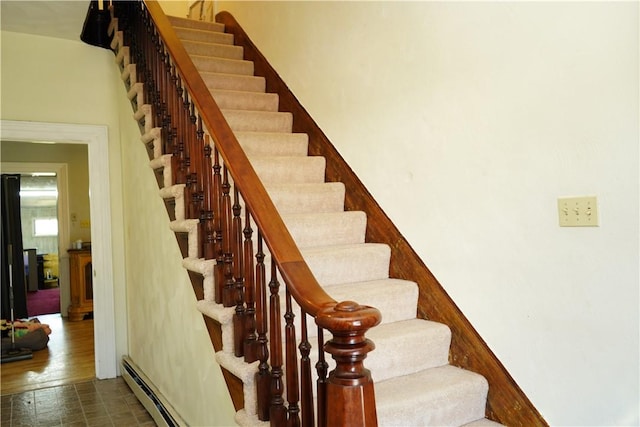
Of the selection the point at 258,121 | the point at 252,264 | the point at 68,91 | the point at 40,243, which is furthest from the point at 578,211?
the point at 40,243

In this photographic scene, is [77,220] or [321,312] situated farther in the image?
[77,220]

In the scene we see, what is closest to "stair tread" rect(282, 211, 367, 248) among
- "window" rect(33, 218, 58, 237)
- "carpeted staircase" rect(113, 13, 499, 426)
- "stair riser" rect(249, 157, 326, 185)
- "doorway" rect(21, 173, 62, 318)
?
"carpeted staircase" rect(113, 13, 499, 426)

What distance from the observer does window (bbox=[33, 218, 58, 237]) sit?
38.3ft

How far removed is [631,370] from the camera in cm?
160

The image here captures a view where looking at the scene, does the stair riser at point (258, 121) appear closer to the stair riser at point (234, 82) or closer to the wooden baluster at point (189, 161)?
the stair riser at point (234, 82)

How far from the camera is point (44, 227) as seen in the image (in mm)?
11828

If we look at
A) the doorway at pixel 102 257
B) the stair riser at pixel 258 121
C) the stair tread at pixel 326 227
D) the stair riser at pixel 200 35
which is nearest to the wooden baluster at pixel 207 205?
the stair tread at pixel 326 227

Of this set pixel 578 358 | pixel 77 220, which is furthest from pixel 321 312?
pixel 77 220

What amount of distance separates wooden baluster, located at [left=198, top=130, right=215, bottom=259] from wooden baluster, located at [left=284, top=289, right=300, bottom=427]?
0.74 metres

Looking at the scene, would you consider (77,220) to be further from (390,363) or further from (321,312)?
(321,312)

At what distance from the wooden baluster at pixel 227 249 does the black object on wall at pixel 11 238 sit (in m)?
4.86

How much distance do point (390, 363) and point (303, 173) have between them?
55.5 inches

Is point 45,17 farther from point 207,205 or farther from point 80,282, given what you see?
point 80,282

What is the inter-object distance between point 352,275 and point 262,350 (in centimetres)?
90
